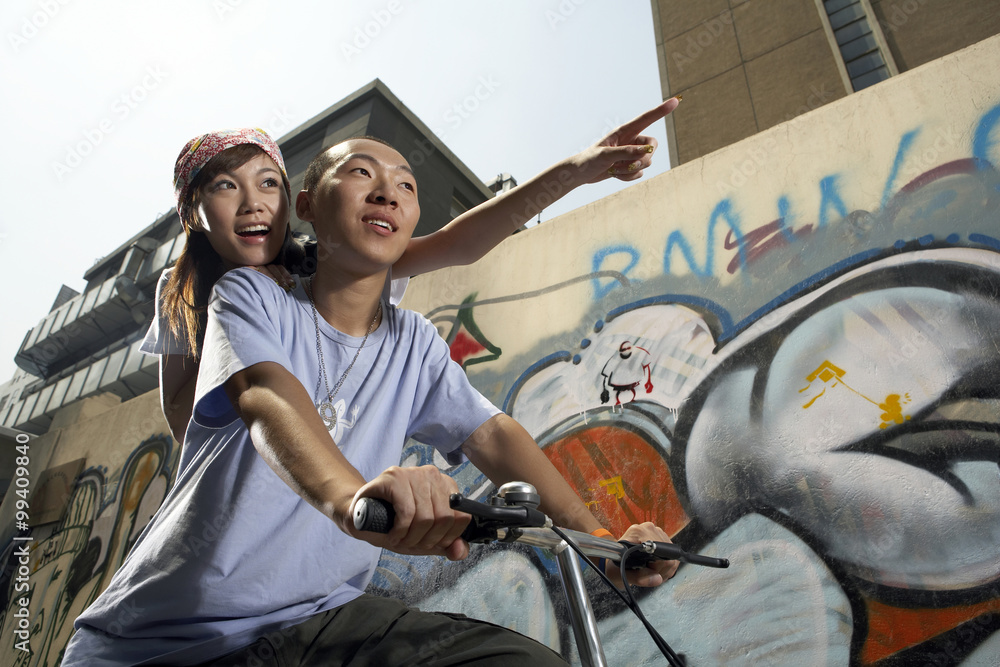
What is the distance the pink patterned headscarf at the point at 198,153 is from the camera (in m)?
1.77

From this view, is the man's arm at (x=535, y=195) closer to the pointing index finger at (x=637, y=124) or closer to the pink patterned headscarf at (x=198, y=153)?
the pointing index finger at (x=637, y=124)

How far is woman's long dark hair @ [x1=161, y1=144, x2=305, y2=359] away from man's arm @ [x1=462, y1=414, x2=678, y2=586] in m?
0.72

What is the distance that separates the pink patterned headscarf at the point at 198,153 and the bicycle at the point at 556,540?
1226 millimetres

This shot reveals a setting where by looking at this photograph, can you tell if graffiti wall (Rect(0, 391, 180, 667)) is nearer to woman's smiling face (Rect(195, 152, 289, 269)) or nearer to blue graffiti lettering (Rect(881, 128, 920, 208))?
woman's smiling face (Rect(195, 152, 289, 269))

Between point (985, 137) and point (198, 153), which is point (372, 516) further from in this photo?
point (985, 137)

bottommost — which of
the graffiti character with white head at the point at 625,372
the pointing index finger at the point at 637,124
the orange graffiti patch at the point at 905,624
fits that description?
the orange graffiti patch at the point at 905,624

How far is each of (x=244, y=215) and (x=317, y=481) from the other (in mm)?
973

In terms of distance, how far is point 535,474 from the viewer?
4.97ft

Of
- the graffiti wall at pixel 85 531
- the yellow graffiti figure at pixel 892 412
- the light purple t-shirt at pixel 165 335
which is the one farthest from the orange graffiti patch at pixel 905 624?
the graffiti wall at pixel 85 531

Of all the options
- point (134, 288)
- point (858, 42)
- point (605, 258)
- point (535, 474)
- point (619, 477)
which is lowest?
point (535, 474)

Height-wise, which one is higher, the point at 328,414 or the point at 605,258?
the point at 605,258

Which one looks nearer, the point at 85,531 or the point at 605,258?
the point at 605,258

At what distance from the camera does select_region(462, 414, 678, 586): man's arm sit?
1.34 m

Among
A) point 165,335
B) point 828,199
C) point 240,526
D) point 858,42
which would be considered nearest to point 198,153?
point 165,335
